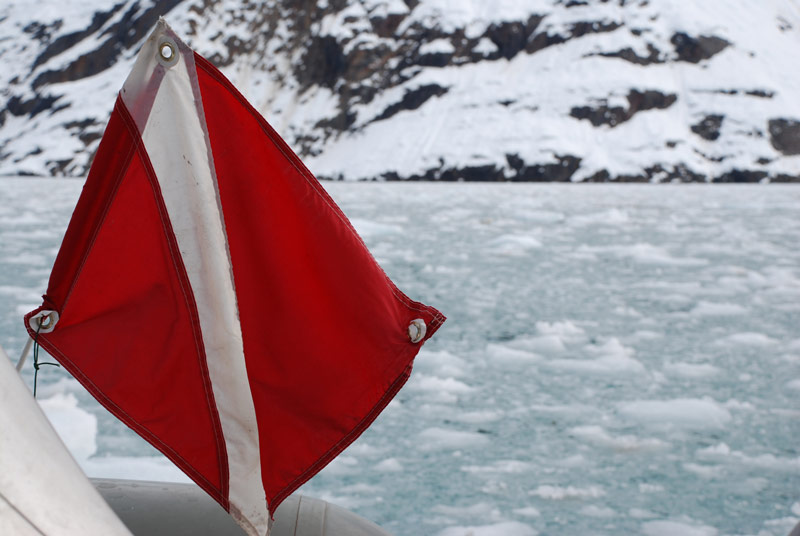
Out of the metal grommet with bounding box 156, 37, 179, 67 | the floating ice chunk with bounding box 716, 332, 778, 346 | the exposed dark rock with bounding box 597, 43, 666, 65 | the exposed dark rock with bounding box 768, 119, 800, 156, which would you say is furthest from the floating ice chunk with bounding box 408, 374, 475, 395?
the exposed dark rock with bounding box 597, 43, 666, 65

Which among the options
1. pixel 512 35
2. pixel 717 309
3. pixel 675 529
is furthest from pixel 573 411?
pixel 512 35

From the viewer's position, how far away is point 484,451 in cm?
368

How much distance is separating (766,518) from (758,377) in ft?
6.53

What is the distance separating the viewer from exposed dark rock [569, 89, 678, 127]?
54.2 m

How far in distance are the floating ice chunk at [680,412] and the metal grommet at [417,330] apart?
2.50m

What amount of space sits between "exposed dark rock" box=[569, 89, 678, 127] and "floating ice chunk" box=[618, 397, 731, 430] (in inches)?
2058

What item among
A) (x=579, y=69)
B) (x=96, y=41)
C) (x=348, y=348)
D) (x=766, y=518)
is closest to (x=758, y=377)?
(x=766, y=518)

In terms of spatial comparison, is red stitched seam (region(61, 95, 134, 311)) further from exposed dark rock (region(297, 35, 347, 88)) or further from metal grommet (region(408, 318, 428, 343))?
exposed dark rock (region(297, 35, 347, 88))

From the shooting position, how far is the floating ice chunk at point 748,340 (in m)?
5.68

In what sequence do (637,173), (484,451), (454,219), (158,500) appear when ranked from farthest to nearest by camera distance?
(637,173) < (454,219) < (484,451) < (158,500)

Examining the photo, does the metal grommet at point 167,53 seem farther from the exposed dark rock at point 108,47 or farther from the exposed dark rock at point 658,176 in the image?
the exposed dark rock at point 108,47

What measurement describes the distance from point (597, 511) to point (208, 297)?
2001mm

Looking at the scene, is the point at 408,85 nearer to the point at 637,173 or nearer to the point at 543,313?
the point at 637,173

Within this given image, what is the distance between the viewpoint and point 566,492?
3.22 metres
